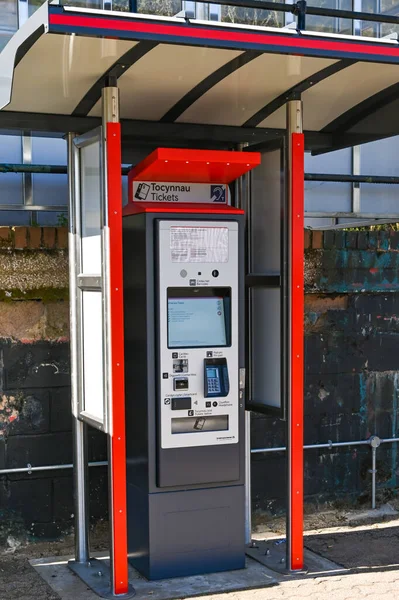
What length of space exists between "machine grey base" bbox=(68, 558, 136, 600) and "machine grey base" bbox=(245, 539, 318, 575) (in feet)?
2.83

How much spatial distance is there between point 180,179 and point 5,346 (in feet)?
4.69

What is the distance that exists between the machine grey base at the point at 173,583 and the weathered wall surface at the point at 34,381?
38cm

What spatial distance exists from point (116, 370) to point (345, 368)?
2.07 m

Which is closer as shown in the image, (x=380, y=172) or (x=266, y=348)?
(x=266, y=348)

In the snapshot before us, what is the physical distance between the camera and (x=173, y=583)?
14.8ft

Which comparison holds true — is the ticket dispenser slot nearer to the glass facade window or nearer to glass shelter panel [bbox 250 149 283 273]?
glass shelter panel [bbox 250 149 283 273]

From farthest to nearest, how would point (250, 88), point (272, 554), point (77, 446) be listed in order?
point (272, 554), point (77, 446), point (250, 88)

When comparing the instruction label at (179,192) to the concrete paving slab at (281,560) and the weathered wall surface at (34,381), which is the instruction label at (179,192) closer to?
the weathered wall surface at (34,381)

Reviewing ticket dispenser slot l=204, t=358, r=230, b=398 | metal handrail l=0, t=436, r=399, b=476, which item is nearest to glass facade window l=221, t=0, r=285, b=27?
ticket dispenser slot l=204, t=358, r=230, b=398

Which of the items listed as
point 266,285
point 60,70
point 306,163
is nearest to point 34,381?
point 266,285

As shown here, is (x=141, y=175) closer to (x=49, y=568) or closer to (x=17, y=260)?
(x=17, y=260)

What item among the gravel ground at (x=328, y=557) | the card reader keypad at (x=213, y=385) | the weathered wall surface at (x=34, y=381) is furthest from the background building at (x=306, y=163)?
the gravel ground at (x=328, y=557)

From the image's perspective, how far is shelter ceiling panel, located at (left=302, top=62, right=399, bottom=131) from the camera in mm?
4285

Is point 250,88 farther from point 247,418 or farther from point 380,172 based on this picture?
point 380,172
